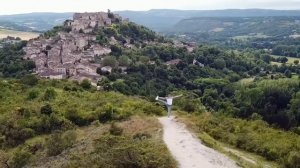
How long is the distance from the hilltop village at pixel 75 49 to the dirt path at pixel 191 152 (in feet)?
133

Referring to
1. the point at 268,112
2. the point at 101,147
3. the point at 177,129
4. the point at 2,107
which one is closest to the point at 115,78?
the point at 268,112

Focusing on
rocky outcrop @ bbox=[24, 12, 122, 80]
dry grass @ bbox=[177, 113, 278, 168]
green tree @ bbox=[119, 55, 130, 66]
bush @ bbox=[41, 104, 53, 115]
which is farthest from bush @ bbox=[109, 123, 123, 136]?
green tree @ bbox=[119, 55, 130, 66]

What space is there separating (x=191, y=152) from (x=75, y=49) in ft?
230

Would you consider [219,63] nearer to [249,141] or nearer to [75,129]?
[75,129]

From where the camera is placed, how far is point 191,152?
24.2 m

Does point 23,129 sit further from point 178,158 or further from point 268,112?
point 268,112

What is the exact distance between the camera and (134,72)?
253 ft

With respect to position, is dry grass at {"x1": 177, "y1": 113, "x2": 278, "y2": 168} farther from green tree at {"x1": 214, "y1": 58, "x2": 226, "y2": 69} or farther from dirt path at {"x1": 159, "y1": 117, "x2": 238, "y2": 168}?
green tree at {"x1": 214, "y1": 58, "x2": 226, "y2": 69}

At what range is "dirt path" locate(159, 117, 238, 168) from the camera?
22.6 metres

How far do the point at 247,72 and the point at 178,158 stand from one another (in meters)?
A: 77.1

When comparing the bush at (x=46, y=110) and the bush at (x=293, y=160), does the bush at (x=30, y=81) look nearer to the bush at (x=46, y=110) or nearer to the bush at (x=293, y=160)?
the bush at (x=46, y=110)

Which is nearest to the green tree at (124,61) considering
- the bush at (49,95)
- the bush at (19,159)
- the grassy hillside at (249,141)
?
the bush at (49,95)

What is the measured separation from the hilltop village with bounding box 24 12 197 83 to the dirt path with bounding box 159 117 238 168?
4061 centimetres

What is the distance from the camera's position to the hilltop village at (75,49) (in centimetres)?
7431
